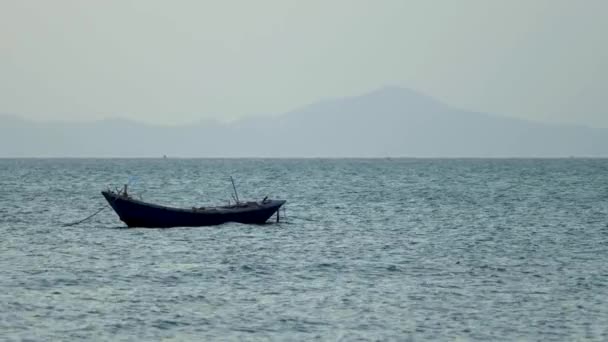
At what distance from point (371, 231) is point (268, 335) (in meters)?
28.2

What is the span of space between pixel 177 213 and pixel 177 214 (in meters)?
0.06

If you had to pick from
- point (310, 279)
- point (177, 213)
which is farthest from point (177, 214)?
point (310, 279)

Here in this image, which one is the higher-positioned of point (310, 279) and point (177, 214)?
point (177, 214)

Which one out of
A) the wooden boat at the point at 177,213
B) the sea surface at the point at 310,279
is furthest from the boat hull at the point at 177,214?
the sea surface at the point at 310,279

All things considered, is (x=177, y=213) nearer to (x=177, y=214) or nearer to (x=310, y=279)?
(x=177, y=214)

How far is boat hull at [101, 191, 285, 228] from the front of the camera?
4825 cm

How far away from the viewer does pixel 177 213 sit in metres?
49.4

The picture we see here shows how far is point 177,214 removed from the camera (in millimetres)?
49406

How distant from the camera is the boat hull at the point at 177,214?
48250 mm

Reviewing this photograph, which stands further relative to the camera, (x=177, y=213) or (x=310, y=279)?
(x=177, y=213)

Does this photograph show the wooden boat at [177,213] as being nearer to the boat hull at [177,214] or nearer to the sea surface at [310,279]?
the boat hull at [177,214]

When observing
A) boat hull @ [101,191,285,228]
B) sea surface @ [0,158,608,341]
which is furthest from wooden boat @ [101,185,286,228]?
sea surface @ [0,158,608,341]

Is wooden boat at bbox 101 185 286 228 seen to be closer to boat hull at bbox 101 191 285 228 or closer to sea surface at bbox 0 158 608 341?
boat hull at bbox 101 191 285 228

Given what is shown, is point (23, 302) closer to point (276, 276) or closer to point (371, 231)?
point (276, 276)
